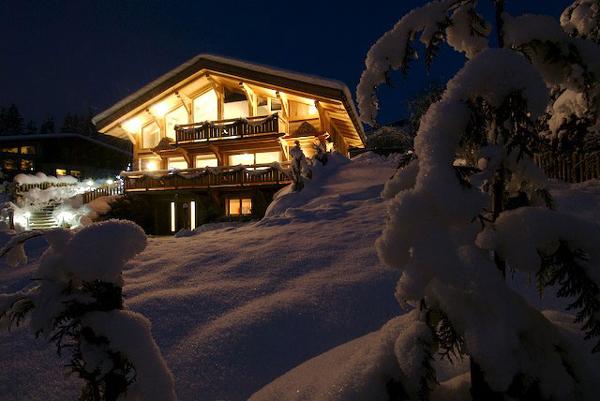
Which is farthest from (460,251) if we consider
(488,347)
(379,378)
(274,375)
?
(274,375)

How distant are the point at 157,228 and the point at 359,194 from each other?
1343 centimetres

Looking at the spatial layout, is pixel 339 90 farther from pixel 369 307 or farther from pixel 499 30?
pixel 499 30

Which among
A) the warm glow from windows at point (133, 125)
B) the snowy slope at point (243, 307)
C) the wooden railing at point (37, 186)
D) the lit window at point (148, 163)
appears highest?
the warm glow from windows at point (133, 125)

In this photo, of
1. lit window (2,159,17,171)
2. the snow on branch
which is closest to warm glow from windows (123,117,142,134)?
the snow on branch

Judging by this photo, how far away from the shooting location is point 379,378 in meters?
1.32

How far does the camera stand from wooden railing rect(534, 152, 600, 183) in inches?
372

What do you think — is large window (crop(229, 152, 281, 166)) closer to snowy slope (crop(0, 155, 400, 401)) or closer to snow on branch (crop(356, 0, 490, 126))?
snowy slope (crop(0, 155, 400, 401))

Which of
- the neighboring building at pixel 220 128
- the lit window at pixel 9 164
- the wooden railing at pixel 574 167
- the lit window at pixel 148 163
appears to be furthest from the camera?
the lit window at pixel 9 164

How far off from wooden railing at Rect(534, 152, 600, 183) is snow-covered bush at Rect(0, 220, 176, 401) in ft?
34.7

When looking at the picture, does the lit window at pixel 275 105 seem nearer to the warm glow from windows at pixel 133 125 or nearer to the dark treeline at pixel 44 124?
the warm glow from windows at pixel 133 125

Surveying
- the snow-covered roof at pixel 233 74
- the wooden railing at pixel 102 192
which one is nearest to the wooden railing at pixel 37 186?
the wooden railing at pixel 102 192

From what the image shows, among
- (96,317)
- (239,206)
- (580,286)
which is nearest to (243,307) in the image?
(96,317)

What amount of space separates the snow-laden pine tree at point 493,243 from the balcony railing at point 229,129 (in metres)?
17.6

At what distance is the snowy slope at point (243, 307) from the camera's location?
11.2 ft
